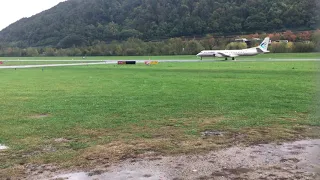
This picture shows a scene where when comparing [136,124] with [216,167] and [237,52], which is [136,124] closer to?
[216,167]

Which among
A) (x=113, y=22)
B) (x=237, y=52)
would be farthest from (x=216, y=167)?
(x=113, y=22)

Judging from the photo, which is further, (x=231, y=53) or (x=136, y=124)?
(x=231, y=53)

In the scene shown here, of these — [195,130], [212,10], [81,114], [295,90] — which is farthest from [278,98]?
[212,10]

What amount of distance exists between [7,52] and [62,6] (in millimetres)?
64739

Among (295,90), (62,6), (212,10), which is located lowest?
(295,90)

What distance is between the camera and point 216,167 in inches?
255

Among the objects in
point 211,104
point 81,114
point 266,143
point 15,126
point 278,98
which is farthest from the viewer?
point 278,98

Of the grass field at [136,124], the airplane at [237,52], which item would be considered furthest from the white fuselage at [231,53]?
the grass field at [136,124]

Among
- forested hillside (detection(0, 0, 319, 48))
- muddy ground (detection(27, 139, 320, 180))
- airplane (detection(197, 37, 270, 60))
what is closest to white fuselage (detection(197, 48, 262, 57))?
airplane (detection(197, 37, 270, 60))

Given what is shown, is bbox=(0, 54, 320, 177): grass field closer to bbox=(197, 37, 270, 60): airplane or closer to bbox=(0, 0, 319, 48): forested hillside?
bbox=(197, 37, 270, 60): airplane

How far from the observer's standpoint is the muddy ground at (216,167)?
19.7 feet

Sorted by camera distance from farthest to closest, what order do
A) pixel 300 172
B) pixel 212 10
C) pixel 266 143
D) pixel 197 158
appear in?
pixel 212 10 → pixel 266 143 → pixel 197 158 → pixel 300 172

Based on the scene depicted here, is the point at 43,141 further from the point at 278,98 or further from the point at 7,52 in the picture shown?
the point at 7,52

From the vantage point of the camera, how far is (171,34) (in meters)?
137
